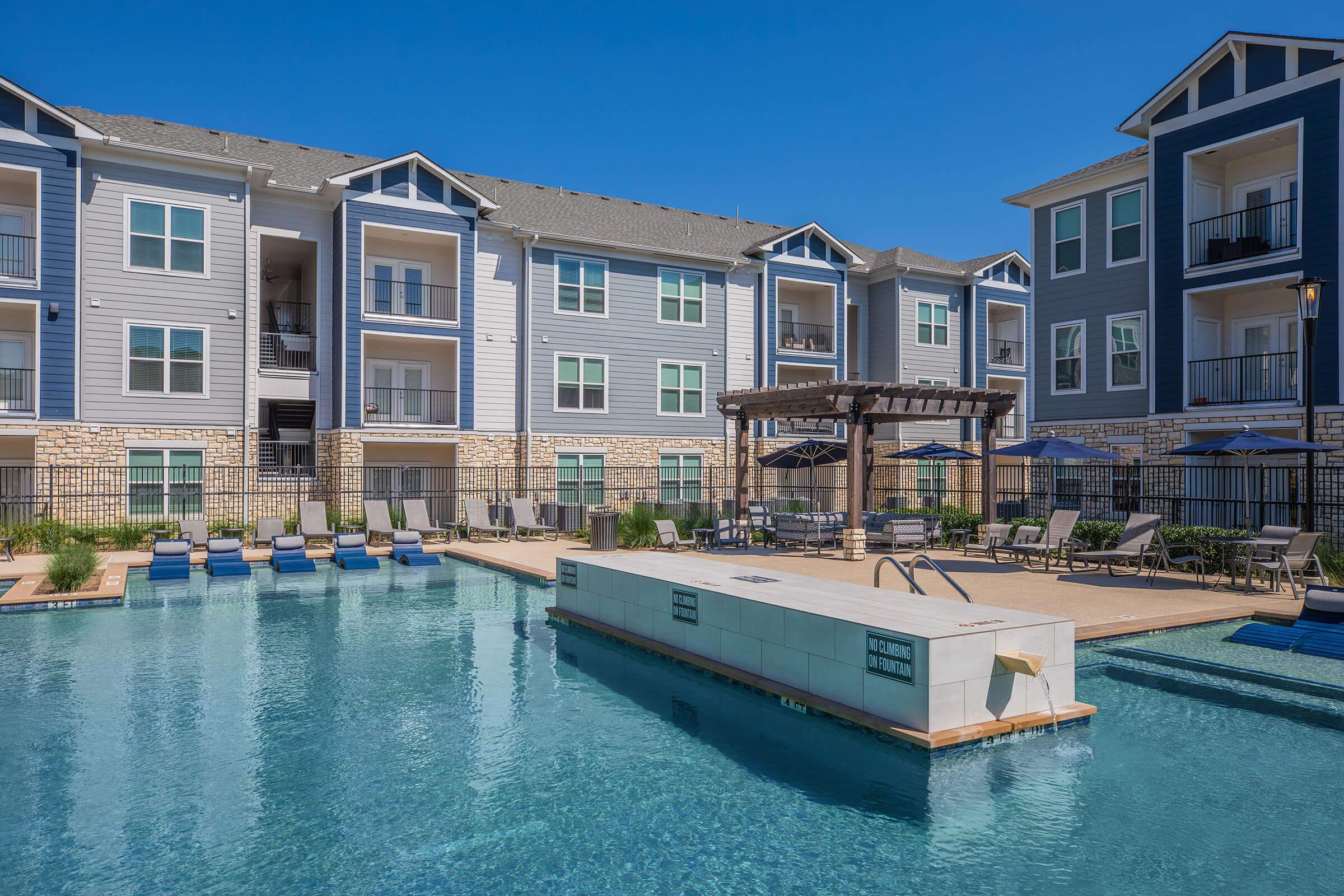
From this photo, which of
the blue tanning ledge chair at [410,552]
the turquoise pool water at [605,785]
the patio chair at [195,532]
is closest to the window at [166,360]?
the patio chair at [195,532]

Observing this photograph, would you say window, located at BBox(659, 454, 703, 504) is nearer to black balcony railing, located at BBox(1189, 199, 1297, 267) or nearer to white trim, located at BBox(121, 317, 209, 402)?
white trim, located at BBox(121, 317, 209, 402)

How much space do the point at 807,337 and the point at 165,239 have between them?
771 inches

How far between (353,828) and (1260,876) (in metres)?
4.84

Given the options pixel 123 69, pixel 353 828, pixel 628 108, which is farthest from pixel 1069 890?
pixel 628 108

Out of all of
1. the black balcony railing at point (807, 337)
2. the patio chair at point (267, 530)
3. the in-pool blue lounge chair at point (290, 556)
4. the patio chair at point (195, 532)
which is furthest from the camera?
the black balcony railing at point (807, 337)

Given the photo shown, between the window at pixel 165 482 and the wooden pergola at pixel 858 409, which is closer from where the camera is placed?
the wooden pergola at pixel 858 409

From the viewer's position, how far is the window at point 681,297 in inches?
1075

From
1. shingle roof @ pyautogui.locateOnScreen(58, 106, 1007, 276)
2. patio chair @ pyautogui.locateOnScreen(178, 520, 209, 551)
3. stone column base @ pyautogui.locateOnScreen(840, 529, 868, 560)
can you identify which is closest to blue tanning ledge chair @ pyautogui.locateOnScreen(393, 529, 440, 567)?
patio chair @ pyautogui.locateOnScreen(178, 520, 209, 551)

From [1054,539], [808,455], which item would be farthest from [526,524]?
[1054,539]

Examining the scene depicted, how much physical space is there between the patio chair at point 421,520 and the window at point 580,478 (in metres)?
4.85

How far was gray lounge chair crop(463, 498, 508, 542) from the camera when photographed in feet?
67.0

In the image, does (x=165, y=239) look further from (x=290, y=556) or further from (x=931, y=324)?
(x=931, y=324)

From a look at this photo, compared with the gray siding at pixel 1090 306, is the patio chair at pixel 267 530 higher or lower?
lower

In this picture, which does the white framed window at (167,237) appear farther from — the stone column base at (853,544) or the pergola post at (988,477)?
the pergola post at (988,477)
